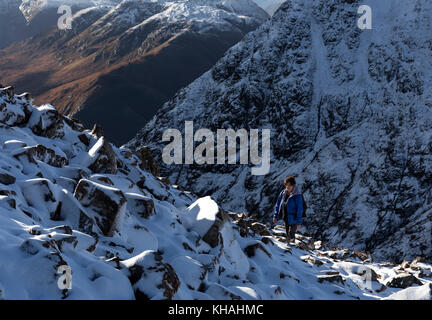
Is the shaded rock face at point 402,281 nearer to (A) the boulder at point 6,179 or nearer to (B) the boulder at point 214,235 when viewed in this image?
(B) the boulder at point 214,235

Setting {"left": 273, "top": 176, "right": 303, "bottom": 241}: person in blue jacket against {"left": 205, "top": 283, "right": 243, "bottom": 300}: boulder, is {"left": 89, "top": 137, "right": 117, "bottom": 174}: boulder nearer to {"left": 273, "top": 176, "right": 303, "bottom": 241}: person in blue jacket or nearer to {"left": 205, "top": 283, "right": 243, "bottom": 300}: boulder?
{"left": 273, "top": 176, "right": 303, "bottom": 241}: person in blue jacket

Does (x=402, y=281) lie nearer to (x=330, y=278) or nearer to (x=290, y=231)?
(x=330, y=278)

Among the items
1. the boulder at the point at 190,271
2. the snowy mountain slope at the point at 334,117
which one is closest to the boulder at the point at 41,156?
the boulder at the point at 190,271

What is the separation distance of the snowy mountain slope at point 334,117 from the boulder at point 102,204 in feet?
92.2

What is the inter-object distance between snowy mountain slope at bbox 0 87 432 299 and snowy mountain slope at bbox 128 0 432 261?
25015 mm

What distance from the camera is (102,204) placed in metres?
7.46

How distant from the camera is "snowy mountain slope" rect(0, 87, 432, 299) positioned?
5.11 m

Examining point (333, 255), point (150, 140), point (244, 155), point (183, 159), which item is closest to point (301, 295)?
point (333, 255)

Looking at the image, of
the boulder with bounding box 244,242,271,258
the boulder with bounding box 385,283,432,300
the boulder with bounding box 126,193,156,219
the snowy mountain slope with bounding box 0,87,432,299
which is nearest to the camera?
the snowy mountain slope with bounding box 0,87,432,299

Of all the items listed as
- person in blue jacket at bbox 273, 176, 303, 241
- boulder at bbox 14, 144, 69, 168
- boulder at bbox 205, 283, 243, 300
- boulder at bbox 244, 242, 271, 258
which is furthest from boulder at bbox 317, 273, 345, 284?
boulder at bbox 14, 144, 69, 168

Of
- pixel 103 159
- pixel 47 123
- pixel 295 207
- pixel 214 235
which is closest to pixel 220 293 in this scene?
pixel 214 235

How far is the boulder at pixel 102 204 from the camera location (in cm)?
725

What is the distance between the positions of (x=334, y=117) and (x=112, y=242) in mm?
46171

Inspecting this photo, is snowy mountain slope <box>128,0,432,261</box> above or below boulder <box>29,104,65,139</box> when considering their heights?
below
